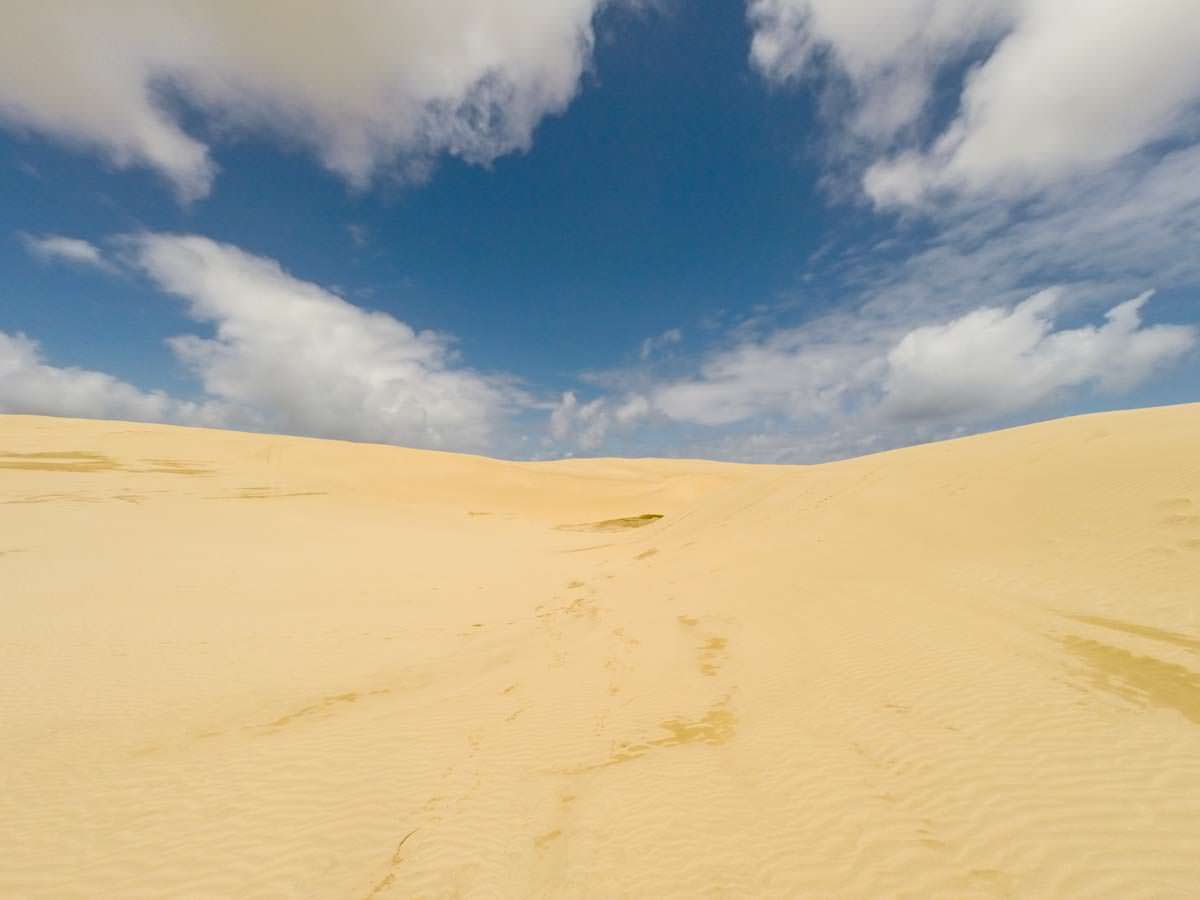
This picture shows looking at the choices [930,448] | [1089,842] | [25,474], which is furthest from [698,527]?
[25,474]

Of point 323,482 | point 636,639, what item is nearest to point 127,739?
point 636,639

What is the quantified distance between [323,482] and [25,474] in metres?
13.9

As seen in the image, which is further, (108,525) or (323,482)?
(323,482)

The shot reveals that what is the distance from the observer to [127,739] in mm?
6297

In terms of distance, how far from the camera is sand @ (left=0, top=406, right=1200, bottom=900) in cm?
415

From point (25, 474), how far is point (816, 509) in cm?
3873

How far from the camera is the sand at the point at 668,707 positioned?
4.15 metres

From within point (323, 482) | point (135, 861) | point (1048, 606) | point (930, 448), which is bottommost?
point (135, 861)

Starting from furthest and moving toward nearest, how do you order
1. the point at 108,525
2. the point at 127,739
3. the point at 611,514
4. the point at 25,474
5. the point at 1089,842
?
the point at 611,514 < the point at 25,474 < the point at 108,525 < the point at 127,739 < the point at 1089,842

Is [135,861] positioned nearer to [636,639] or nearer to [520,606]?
[636,639]

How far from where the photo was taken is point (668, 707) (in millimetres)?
6879

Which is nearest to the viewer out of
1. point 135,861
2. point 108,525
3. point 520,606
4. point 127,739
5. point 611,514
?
point 135,861

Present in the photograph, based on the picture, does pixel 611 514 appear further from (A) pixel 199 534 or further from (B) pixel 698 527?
(A) pixel 199 534

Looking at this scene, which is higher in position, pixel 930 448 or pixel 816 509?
Result: pixel 930 448
